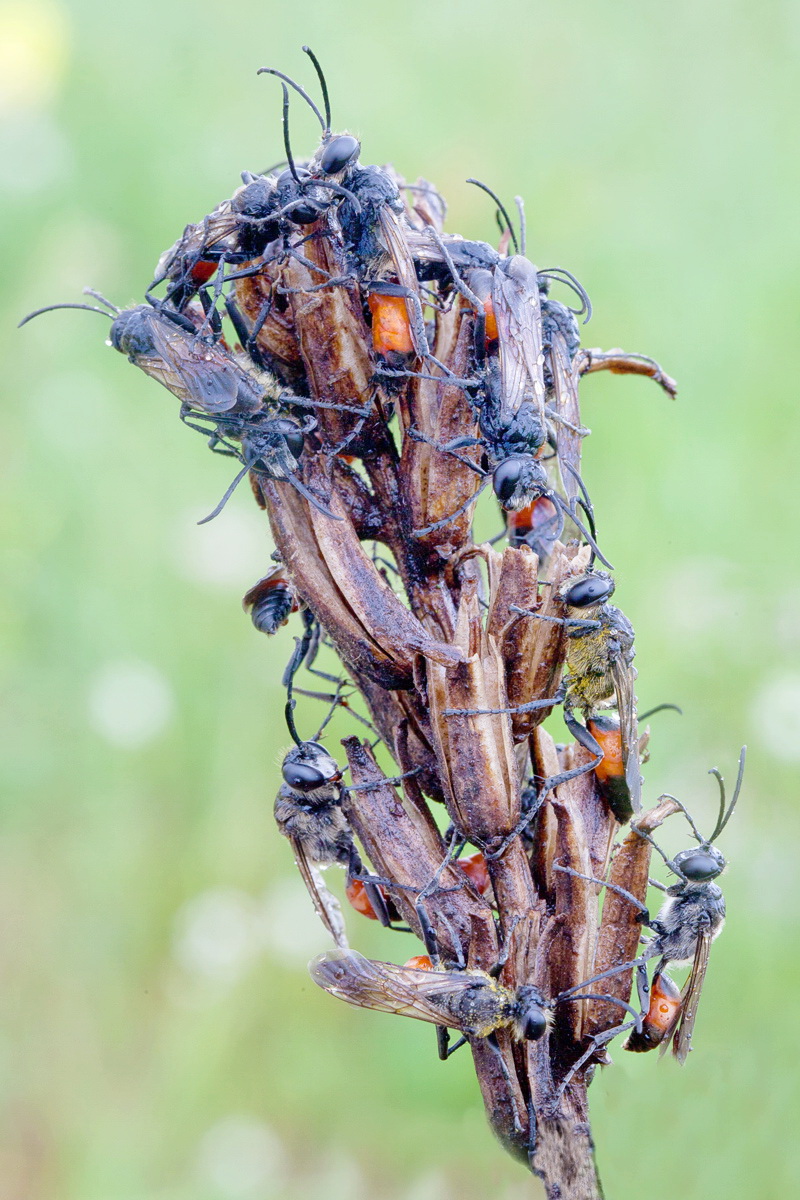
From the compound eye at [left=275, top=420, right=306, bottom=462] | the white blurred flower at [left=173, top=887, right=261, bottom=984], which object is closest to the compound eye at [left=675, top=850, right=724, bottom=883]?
the compound eye at [left=275, top=420, right=306, bottom=462]

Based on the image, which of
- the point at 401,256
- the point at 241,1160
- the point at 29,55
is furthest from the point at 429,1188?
the point at 29,55

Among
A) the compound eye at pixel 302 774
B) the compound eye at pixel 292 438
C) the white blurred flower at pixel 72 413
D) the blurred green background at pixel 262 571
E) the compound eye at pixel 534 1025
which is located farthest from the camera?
the white blurred flower at pixel 72 413

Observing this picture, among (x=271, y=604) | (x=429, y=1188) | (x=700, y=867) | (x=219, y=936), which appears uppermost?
(x=271, y=604)

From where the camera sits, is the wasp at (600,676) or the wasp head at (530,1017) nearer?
the wasp head at (530,1017)

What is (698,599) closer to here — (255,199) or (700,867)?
(700,867)

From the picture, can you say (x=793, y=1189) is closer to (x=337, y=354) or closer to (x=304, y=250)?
(x=337, y=354)

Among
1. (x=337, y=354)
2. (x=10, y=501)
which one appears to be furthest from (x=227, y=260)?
(x=10, y=501)

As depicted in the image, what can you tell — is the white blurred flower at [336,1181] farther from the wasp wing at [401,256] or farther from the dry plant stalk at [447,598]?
the wasp wing at [401,256]

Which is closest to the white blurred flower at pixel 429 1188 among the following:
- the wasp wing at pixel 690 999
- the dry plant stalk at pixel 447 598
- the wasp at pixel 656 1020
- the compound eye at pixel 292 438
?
the wasp wing at pixel 690 999
